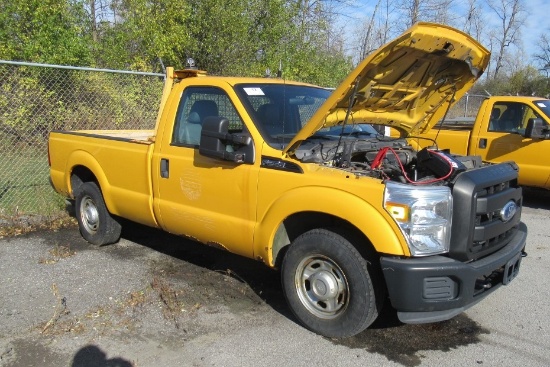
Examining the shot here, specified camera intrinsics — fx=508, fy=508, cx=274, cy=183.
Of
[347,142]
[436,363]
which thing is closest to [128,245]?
[347,142]

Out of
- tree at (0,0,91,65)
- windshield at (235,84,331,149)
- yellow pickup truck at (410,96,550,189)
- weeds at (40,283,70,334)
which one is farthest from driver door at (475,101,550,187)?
tree at (0,0,91,65)

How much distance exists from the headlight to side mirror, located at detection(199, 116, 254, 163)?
127 centimetres

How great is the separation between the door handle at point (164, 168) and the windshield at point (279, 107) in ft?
3.32

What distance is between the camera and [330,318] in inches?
148

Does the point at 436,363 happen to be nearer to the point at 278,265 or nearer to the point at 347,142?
the point at 278,265

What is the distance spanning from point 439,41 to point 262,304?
8.45ft

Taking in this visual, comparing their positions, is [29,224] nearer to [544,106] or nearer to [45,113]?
[45,113]

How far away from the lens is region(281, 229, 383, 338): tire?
3545 millimetres

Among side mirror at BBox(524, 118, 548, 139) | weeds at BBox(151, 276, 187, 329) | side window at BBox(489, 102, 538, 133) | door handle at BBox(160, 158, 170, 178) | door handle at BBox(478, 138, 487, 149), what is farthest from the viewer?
door handle at BBox(478, 138, 487, 149)

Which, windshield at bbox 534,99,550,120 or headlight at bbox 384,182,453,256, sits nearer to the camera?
headlight at bbox 384,182,453,256

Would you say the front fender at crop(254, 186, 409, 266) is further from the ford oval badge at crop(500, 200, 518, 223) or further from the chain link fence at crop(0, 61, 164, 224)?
the chain link fence at crop(0, 61, 164, 224)

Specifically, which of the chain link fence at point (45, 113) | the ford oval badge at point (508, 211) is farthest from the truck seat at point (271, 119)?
the chain link fence at point (45, 113)

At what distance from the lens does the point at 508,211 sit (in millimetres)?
→ 3830

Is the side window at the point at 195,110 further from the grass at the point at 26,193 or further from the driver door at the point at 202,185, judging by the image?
the grass at the point at 26,193
